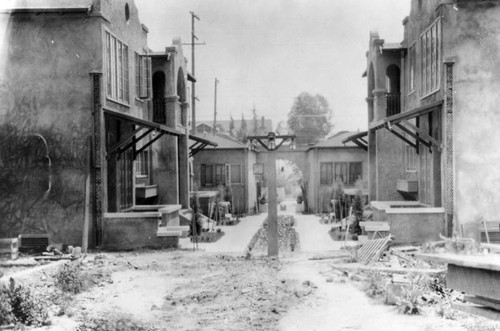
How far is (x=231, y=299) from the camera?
997 cm

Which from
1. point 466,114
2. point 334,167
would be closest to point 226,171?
point 334,167

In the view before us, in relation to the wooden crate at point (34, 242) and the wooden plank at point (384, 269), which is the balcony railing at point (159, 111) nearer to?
the wooden crate at point (34, 242)

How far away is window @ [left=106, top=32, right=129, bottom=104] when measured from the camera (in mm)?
16688

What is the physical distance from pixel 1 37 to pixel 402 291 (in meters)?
12.9

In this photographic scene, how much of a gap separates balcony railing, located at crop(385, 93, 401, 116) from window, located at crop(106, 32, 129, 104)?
11.2 meters

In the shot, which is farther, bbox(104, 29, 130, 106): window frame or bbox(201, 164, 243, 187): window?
bbox(201, 164, 243, 187): window

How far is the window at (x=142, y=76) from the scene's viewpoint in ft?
66.4

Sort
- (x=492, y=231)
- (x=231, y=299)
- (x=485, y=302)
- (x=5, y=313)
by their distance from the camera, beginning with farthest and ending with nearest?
1. (x=492, y=231)
2. (x=231, y=299)
3. (x=5, y=313)
4. (x=485, y=302)

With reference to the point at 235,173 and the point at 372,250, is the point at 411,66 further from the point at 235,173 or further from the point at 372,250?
the point at 235,173

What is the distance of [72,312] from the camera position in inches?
353

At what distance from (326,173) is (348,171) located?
1317 millimetres

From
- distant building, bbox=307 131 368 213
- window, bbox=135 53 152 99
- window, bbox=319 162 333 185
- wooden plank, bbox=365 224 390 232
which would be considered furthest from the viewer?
window, bbox=319 162 333 185

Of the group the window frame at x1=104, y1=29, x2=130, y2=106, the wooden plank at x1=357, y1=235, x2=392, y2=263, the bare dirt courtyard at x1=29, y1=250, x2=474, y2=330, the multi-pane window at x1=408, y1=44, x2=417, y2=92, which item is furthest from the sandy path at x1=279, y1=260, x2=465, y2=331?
the multi-pane window at x1=408, y1=44, x2=417, y2=92

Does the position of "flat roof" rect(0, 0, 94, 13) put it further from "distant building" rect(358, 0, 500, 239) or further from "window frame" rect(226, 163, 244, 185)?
"window frame" rect(226, 163, 244, 185)
